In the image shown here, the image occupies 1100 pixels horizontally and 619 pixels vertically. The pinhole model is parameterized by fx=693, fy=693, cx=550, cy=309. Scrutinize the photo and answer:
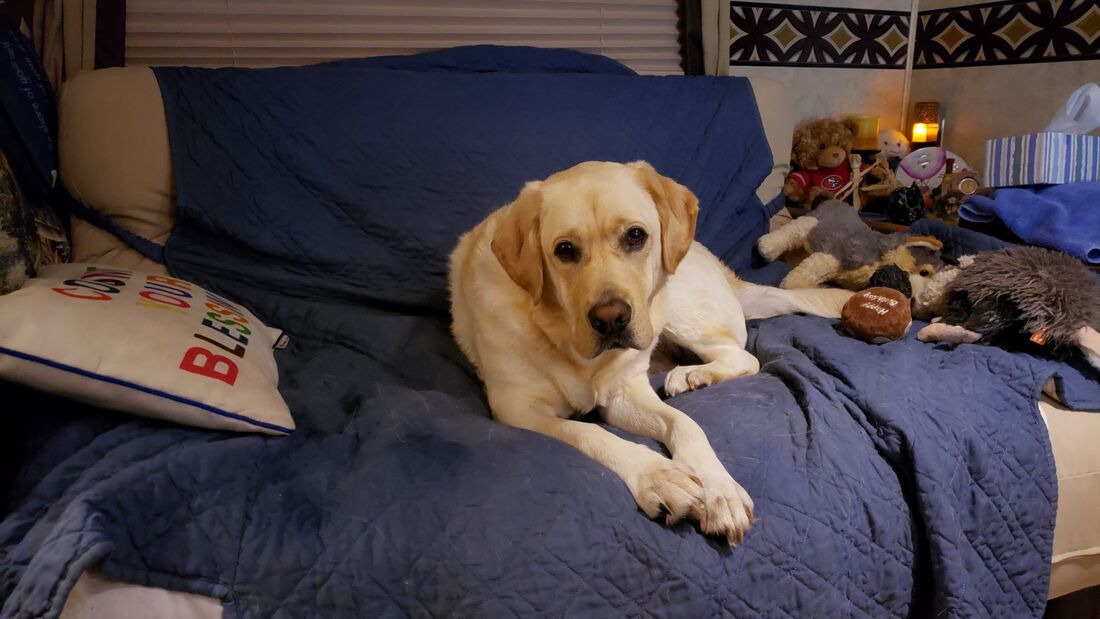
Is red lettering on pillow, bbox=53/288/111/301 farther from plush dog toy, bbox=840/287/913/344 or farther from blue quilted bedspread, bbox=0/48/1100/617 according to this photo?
plush dog toy, bbox=840/287/913/344

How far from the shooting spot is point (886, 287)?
182 centimetres

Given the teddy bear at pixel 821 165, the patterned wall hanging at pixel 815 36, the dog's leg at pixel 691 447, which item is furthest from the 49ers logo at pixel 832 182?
the dog's leg at pixel 691 447

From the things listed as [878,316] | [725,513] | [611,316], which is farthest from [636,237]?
[878,316]

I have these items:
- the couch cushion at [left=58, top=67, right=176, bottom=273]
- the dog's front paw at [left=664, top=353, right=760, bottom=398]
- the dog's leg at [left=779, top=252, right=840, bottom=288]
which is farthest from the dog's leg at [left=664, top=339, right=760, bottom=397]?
the couch cushion at [left=58, top=67, right=176, bottom=273]

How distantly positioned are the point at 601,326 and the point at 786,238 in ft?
4.18

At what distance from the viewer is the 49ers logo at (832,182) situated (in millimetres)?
2941

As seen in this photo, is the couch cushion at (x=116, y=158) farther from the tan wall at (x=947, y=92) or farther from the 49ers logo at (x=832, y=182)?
the 49ers logo at (x=832, y=182)

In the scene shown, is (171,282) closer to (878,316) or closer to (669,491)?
(669,491)

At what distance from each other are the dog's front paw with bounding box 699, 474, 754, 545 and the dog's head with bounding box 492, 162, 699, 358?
1.05 feet

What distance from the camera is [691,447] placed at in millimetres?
1229

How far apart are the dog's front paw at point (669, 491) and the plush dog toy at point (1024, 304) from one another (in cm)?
89

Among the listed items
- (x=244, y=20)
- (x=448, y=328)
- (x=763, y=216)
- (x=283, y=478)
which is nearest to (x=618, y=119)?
(x=763, y=216)

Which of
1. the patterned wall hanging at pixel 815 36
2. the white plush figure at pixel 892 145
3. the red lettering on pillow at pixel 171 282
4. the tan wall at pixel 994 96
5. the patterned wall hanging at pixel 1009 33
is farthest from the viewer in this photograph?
the white plush figure at pixel 892 145

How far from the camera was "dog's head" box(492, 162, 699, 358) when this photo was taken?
1302mm
